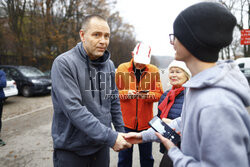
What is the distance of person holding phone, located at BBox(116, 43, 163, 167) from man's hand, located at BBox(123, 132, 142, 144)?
3.38 feet

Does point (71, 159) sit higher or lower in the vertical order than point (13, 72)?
lower

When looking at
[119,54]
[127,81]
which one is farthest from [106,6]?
[127,81]

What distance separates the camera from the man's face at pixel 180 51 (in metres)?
1.04

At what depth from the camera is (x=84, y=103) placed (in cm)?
174

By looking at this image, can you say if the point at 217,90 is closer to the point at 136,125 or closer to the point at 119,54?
the point at 136,125

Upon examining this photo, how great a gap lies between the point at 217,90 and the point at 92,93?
4.05 feet

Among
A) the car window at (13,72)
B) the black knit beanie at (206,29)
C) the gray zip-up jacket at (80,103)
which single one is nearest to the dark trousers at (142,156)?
the gray zip-up jacket at (80,103)

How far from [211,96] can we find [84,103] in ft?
4.03

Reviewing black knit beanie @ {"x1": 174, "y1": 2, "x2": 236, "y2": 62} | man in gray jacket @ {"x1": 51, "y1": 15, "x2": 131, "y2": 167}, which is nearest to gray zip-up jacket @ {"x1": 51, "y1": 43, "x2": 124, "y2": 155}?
man in gray jacket @ {"x1": 51, "y1": 15, "x2": 131, "y2": 167}

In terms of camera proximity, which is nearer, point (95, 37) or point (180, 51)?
point (180, 51)

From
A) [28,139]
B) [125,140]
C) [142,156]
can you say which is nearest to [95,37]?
[125,140]

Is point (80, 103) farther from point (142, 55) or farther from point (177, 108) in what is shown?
point (142, 55)

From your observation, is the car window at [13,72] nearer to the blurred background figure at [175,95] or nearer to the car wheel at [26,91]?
the car wheel at [26,91]

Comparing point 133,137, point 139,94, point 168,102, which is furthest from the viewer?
point 139,94
